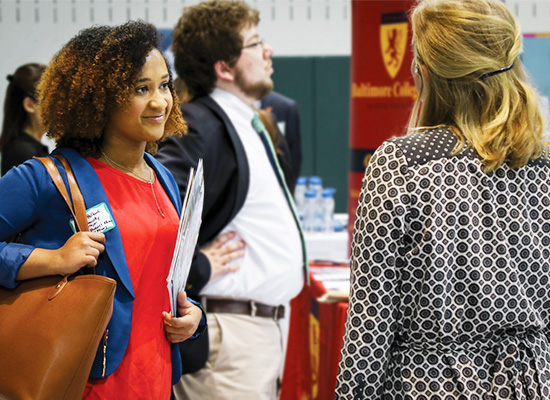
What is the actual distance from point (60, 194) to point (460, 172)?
0.79 metres

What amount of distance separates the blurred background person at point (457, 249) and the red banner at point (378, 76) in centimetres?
139

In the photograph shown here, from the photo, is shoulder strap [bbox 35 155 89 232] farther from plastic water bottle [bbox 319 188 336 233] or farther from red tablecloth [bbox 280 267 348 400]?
plastic water bottle [bbox 319 188 336 233]

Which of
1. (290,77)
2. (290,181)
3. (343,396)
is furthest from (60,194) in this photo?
(290,77)

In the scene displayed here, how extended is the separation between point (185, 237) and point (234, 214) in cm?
93

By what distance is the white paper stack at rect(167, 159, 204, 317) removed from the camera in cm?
132

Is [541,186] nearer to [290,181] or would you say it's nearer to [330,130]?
[290,181]

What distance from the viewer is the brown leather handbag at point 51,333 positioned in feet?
3.88

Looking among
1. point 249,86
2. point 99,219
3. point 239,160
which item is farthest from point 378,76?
point 99,219

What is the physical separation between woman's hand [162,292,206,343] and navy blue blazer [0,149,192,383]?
0.38ft

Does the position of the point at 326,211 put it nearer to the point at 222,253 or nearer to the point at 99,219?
the point at 222,253

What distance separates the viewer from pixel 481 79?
4.63ft

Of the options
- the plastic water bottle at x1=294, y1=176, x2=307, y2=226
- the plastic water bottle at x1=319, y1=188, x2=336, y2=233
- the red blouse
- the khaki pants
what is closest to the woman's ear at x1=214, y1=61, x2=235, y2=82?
the khaki pants

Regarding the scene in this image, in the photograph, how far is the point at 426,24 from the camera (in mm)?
1430

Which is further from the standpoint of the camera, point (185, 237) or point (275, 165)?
point (275, 165)
